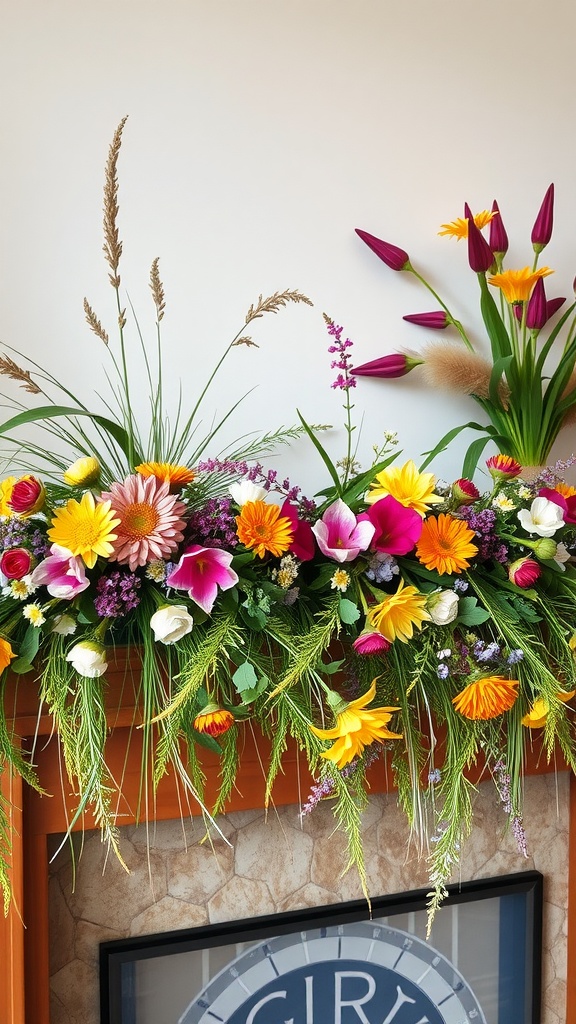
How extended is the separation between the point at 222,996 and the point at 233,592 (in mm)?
771

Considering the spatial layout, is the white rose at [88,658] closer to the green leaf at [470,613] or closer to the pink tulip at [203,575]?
the pink tulip at [203,575]

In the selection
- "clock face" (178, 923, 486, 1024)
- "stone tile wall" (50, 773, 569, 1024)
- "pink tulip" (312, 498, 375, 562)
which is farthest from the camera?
"clock face" (178, 923, 486, 1024)

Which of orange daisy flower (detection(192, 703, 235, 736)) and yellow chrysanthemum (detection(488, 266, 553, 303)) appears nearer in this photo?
orange daisy flower (detection(192, 703, 235, 736))

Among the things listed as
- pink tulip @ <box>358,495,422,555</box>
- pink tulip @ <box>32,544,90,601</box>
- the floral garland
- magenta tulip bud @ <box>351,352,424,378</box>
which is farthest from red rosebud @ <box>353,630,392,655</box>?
magenta tulip bud @ <box>351,352,424,378</box>

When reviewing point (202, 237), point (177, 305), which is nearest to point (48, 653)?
point (177, 305)

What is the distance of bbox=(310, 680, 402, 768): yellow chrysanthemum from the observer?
927 millimetres

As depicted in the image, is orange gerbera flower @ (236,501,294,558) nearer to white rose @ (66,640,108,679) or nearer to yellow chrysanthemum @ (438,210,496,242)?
white rose @ (66,640,108,679)

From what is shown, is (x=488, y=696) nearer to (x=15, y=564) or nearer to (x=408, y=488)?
(x=408, y=488)

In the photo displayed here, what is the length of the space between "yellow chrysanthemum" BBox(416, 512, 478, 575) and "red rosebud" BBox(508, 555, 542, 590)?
6cm

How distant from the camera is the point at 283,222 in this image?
4.37 ft

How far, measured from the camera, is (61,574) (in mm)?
916

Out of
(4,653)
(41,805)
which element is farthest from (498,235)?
(41,805)

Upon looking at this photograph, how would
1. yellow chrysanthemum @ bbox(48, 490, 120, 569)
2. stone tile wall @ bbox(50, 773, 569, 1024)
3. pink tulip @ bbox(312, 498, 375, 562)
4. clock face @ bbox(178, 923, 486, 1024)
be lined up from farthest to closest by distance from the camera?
clock face @ bbox(178, 923, 486, 1024) → stone tile wall @ bbox(50, 773, 569, 1024) → pink tulip @ bbox(312, 498, 375, 562) → yellow chrysanthemum @ bbox(48, 490, 120, 569)

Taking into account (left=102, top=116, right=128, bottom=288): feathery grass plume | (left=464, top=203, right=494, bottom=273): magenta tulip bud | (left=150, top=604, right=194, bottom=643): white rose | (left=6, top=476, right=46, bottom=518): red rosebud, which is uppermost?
(left=464, top=203, right=494, bottom=273): magenta tulip bud
